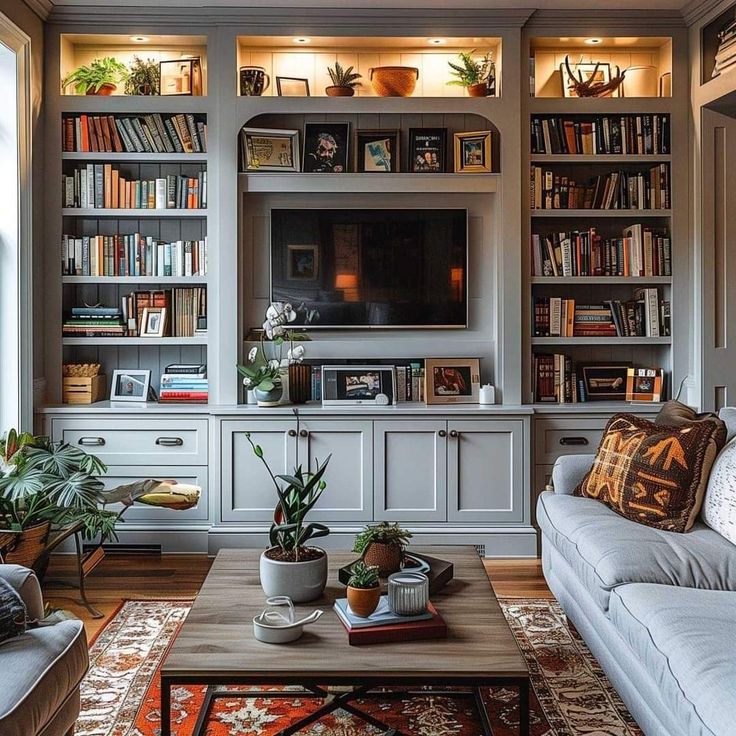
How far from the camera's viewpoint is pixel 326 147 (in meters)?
4.55

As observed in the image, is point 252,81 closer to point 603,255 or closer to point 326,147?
point 326,147

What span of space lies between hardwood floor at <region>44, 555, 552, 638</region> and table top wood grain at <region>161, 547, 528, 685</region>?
128 centimetres

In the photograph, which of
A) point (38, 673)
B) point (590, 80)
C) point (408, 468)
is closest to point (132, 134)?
point (408, 468)

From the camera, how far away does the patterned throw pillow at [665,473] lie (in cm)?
289

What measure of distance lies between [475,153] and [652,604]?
2943 millimetres

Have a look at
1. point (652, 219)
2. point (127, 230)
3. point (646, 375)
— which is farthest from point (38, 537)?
point (652, 219)

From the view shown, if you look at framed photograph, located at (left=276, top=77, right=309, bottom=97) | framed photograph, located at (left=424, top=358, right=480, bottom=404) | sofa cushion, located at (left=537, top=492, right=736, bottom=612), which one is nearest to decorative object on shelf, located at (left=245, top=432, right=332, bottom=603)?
sofa cushion, located at (left=537, top=492, right=736, bottom=612)

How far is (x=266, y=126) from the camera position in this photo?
15.2ft

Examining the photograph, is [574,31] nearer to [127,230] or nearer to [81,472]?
[127,230]

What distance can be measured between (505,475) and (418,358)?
0.83 metres

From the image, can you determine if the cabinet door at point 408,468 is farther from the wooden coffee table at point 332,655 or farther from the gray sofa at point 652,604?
the wooden coffee table at point 332,655

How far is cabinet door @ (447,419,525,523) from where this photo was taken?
14.2 feet

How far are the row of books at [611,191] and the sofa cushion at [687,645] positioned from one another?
8.82ft

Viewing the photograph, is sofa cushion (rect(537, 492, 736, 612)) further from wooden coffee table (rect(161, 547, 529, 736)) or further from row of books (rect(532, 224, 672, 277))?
row of books (rect(532, 224, 672, 277))
